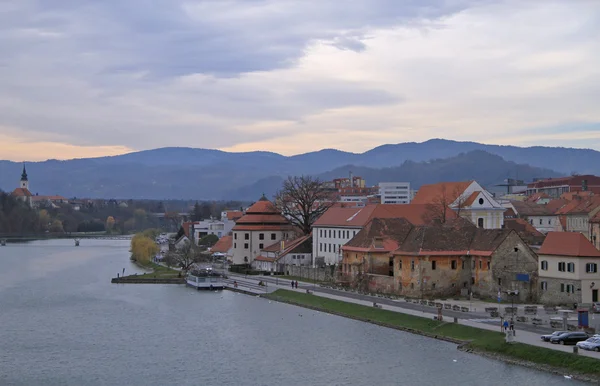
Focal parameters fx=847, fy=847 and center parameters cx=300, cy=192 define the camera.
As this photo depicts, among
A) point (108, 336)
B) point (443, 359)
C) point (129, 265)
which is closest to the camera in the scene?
point (443, 359)

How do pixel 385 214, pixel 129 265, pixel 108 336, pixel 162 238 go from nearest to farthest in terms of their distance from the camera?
pixel 108 336 < pixel 385 214 < pixel 129 265 < pixel 162 238

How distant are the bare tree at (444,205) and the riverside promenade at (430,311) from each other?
45.0ft

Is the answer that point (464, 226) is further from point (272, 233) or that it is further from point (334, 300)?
point (272, 233)

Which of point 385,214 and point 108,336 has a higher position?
point 385,214

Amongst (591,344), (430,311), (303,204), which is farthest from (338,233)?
(591,344)

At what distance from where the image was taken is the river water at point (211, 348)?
124ft

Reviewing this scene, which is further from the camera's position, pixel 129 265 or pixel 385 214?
pixel 129 265

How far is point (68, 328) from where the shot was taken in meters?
52.5

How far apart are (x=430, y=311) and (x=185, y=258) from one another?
48325mm

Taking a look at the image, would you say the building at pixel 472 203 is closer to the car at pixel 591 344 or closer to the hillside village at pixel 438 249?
the hillside village at pixel 438 249

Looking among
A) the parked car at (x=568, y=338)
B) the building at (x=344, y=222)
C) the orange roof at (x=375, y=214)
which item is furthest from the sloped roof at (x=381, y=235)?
the parked car at (x=568, y=338)

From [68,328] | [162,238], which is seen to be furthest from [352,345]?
[162,238]

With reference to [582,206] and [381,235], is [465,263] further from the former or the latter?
[582,206]

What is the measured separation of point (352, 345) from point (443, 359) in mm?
6220
